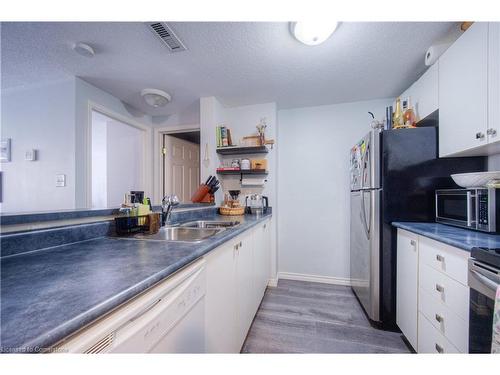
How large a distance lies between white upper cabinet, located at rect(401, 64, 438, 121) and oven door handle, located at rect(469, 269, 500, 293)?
130 centimetres

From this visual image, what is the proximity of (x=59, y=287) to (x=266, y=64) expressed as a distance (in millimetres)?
1915

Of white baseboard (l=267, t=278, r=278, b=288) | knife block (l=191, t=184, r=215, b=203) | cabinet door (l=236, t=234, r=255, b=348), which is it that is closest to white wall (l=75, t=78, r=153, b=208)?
knife block (l=191, t=184, r=215, b=203)

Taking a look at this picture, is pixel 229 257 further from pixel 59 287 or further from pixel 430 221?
pixel 430 221

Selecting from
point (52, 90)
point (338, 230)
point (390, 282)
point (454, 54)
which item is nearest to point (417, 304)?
point (390, 282)

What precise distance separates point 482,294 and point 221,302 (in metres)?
1.14

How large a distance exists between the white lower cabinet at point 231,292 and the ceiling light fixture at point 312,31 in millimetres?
1435

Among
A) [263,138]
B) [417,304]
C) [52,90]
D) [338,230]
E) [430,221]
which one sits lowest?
[417,304]

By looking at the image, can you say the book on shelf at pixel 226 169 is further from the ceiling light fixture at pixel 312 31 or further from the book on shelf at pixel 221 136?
the ceiling light fixture at pixel 312 31

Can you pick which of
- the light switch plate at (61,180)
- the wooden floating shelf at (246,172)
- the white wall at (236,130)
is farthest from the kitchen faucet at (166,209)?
the light switch plate at (61,180)

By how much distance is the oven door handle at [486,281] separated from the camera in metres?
0.71

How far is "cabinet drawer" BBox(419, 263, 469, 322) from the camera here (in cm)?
91

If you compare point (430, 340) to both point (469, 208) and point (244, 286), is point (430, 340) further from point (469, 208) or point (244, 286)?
point (244, 286)

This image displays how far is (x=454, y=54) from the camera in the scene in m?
1.29

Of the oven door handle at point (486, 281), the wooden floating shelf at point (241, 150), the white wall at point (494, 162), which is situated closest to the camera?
the oven door handle at point (486, 281)
